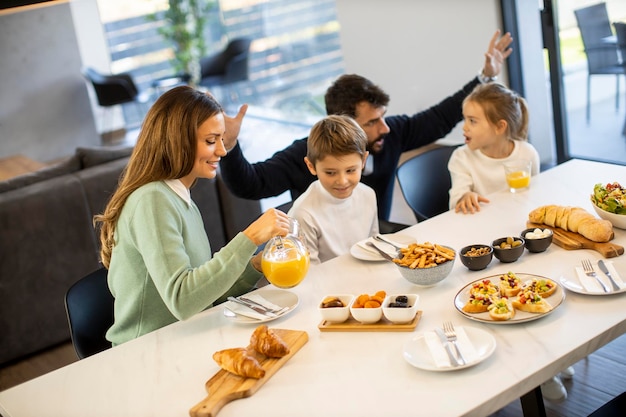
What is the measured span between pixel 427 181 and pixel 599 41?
2.13 meters

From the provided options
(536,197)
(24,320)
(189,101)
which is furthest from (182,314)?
(24,320)

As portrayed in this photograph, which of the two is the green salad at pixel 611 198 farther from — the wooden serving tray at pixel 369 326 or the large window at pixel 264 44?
the large window at pixel 264 44

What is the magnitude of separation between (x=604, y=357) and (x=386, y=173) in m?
1.07

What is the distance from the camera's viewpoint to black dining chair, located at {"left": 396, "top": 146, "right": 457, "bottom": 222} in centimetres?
293

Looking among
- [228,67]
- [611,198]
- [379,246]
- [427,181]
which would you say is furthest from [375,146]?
[228,67]

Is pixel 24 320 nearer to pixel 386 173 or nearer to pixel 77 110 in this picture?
pixel 386 173

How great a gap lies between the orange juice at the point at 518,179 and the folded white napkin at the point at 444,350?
3.42 ft

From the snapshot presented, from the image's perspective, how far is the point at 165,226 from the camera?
1898 mm

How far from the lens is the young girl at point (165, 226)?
1.84 meters

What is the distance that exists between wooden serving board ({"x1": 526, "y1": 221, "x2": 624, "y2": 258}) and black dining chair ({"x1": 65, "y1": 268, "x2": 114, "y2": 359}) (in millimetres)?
1271

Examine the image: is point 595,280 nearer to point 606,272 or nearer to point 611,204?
point 606,272

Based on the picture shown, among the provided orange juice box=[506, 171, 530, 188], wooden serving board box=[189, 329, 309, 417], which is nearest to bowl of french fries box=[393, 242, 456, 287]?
wooden serving board box=[189, 329, 309, 417]

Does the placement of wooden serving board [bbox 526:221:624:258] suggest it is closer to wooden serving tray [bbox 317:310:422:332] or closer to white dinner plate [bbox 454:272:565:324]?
white dinner plate [bbox 454:272:565:324]

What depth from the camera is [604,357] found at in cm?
270
